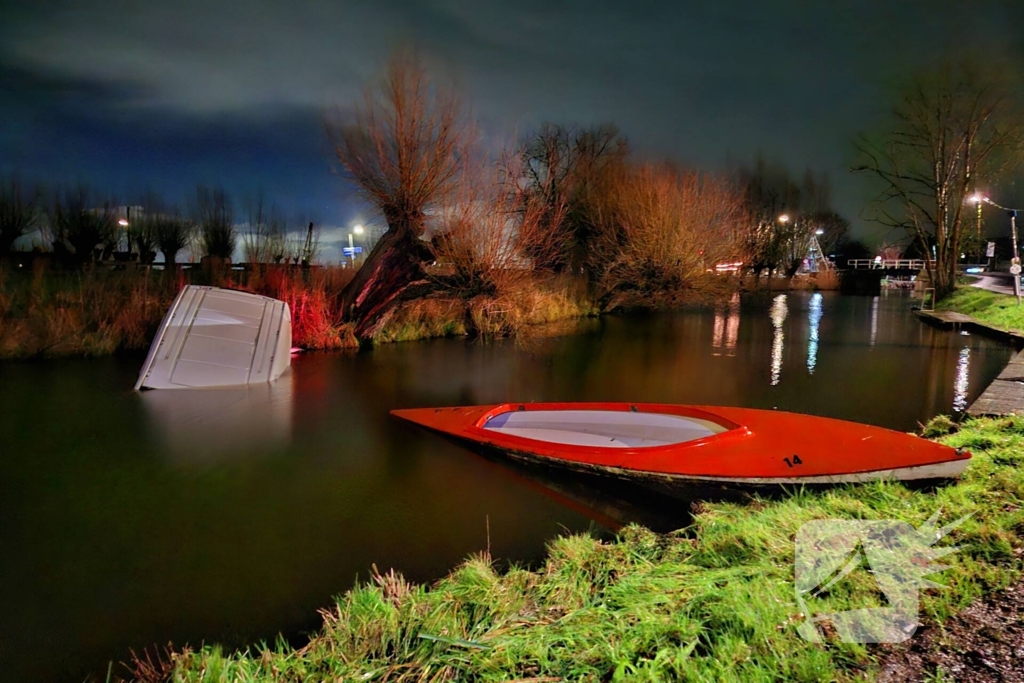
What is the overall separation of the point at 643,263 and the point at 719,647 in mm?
19347

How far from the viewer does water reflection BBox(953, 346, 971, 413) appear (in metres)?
8.18

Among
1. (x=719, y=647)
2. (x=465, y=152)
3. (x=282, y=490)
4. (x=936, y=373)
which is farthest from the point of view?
(x=465, y=152)

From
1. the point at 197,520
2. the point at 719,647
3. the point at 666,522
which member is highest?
the point at 719,647

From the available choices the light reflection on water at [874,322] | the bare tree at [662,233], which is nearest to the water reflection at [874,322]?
the light reflection on water at [874,322]

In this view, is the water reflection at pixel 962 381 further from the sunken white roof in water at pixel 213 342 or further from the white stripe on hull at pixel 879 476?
the sunken white roof in water at pixel 213 342

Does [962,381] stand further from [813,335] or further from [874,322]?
[874,322]

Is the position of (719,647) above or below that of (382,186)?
below

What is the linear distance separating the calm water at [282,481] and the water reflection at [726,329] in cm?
180

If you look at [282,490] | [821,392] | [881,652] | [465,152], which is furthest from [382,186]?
[881,652]

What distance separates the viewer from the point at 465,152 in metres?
12.7

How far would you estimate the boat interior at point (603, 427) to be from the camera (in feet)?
19.1

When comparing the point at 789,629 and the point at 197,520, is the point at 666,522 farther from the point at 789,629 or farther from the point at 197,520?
the point at 197,520

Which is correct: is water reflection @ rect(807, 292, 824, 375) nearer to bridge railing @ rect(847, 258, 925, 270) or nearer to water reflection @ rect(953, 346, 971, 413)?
water reflection @ rect(953, 346, 971, 413)

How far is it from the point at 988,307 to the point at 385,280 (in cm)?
1737
